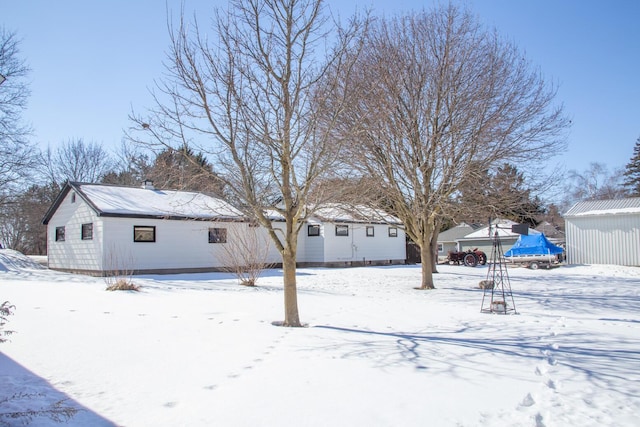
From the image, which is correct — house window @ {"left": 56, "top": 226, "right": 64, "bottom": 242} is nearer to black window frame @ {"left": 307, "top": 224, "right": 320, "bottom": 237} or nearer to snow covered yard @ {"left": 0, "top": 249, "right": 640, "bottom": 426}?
black window frame @ {"left": 307, "top": 224, "right": 320, "bottom": 237}

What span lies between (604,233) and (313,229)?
15.2 m

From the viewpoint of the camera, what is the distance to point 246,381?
452 centimetres

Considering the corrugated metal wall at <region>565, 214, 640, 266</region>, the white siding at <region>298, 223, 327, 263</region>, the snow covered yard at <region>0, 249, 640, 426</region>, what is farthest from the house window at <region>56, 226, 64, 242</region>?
the corrugated metal wall at <region>565, 214, 640, 266</region>

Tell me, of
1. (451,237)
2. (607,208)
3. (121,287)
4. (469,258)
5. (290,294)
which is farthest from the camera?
(451,237)

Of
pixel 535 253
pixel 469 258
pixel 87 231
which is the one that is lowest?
pixel 469 258

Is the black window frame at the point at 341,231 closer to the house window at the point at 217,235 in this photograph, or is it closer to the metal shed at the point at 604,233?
the house window at the point at 217,235

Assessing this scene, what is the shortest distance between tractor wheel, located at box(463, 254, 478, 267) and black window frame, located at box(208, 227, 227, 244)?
15428mm

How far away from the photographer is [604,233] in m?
24.4

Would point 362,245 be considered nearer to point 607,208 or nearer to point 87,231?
point 607,208

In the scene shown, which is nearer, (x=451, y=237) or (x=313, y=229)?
(x=313, y=229)

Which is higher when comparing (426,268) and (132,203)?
(132,203)

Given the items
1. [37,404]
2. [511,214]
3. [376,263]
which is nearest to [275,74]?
[37,404]

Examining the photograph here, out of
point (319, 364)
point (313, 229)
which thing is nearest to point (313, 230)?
point (313, 229)

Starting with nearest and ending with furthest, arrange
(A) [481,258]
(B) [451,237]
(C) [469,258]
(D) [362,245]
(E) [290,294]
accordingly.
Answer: (E) [290,294] < (D) [362,245] < (C) [469,258] < (A) [481,258] < (B) [451,237]
